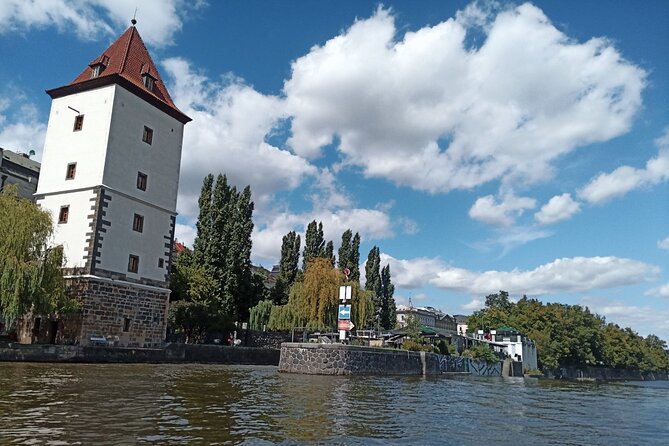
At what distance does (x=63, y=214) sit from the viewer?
3356 centimetres

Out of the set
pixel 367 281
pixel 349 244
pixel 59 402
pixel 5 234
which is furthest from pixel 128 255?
pixel 367 281

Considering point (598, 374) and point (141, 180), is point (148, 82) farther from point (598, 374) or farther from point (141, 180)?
point (598, 374)

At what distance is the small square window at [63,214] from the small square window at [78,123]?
515cm

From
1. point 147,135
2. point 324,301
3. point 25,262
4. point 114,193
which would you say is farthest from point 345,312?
point 147,135

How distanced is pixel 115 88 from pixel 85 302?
43.3 ft

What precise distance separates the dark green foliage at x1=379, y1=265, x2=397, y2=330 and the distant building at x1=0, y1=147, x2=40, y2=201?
40.3 m

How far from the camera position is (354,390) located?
61.1 ft

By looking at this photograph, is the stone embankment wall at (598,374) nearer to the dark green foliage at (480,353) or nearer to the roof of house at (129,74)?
the dark green foliage at (480,353)

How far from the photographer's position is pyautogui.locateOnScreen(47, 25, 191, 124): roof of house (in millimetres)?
34875

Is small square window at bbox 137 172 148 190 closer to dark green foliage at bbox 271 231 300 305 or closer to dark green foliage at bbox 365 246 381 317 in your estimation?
dark green foliage at bbox 271 231 300 305

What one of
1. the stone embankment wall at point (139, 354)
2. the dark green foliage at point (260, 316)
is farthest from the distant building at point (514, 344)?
the stone embankment wall at point (139, 354)

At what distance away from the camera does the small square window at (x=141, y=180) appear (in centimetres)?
3544

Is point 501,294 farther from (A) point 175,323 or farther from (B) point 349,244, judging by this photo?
A: (A) point 175,323

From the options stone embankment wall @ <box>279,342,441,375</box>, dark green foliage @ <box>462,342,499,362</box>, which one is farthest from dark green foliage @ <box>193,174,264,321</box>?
dark green foliage @ <box>462,342,499,362</box>
